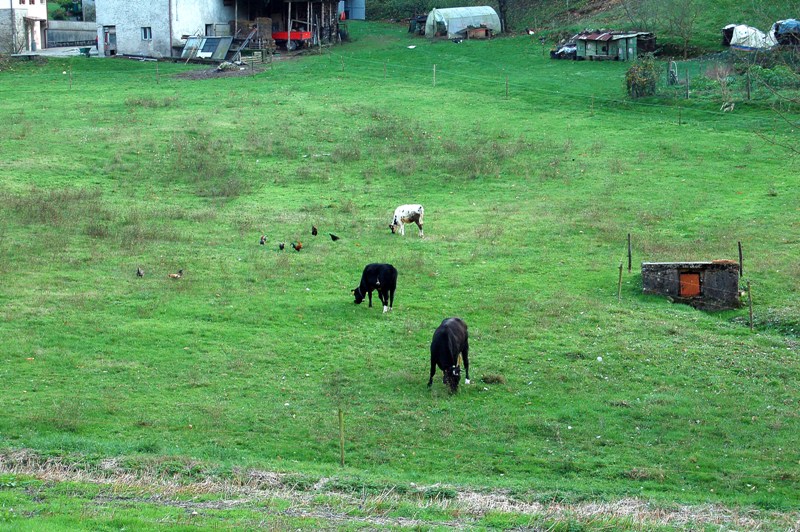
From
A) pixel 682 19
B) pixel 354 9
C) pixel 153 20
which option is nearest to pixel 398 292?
pixel 682 19

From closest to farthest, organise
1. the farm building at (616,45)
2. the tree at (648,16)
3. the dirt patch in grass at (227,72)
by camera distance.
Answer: the dirt patch in grass at (227,72), the farm building at (616,45), the tree at (648,16)

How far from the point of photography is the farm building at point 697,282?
25.7 metres

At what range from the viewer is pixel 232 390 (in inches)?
765

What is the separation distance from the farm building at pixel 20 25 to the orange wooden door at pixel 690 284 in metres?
59.1

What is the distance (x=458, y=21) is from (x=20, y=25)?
3394 cm

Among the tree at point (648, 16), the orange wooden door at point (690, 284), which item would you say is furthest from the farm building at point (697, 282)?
the tree at point (648, 16)

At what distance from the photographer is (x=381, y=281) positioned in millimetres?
24281

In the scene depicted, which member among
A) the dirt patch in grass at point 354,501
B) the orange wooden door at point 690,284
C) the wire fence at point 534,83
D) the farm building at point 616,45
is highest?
the farm building at point 616,45

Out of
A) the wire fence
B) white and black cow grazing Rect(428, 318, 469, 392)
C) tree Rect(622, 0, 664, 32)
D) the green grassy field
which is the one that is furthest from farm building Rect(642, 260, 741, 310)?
→ tree Rect(622, 0, 664, 32)

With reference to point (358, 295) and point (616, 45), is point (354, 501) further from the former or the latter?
point (616, 45)

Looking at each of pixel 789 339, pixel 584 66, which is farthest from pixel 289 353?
pixel 584 66

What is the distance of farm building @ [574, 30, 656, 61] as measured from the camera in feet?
206

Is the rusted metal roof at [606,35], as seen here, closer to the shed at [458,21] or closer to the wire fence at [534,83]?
the wire fence at [534,83]

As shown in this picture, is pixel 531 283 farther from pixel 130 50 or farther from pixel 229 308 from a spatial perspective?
pixel 130 50
